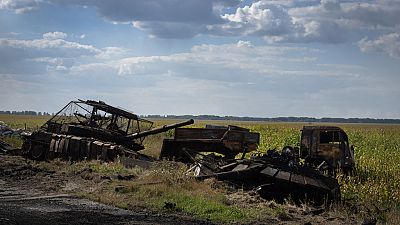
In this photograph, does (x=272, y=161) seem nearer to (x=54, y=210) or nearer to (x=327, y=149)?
(x=327, y=149)

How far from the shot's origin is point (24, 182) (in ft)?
52.9

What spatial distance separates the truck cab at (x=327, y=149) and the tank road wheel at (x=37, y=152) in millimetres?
11321

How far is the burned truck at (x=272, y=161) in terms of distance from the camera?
13703 millimetres

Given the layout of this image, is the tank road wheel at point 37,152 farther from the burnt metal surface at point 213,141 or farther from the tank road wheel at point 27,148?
the burnt metal surface at point 213,141

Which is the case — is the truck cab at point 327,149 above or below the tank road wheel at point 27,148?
above

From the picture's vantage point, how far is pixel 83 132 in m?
23.0

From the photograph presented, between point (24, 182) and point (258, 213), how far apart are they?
320 inches

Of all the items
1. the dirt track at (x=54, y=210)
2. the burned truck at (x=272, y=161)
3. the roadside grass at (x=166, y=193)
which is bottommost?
the dirt track at (x=54, y=210)

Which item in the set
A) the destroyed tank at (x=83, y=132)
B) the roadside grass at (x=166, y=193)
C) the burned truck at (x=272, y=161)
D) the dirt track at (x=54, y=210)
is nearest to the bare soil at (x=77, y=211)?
the dirt track at (x=54, y=210)

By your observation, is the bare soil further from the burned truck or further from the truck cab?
the truck cab

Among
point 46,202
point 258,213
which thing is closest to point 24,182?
point 46,202

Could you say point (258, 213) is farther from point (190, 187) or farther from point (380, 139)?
point (380, 139)

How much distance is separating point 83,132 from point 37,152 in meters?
2.27

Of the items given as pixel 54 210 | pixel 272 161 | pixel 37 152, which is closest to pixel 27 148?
pixel 37 152
